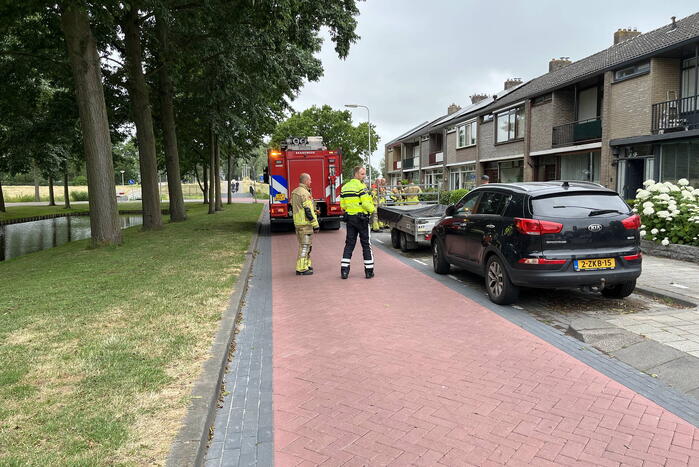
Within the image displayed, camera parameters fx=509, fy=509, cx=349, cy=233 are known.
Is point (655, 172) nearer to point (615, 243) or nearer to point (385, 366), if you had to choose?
point (615, 243)

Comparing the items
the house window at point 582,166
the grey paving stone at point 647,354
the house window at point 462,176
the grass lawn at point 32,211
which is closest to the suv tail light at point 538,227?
the grey paving stone at point 647,354

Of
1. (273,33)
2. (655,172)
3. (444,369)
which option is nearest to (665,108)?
(655,172)

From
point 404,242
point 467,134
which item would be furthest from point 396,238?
point 467,134

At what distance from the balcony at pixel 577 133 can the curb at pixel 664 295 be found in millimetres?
14511

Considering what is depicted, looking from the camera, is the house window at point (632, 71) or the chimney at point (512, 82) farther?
the chimney at point (512, 82)

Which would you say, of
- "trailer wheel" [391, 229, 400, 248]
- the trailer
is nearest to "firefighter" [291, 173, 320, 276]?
the trailer

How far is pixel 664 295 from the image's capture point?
6887 millimetres

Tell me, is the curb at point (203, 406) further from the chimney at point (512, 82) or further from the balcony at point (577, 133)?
the chimney at point (512, 82)

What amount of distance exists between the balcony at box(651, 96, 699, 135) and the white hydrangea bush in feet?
21.4

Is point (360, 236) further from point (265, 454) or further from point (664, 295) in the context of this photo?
point (265, 454)

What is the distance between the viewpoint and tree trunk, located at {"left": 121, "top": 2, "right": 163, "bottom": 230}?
15820mm

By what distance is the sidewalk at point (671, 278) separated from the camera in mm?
7026

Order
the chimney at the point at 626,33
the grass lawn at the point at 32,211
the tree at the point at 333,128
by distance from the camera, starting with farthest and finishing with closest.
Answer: the tree at the point at 333,128 → the grass lawn at the point at 32,211 → the chimney at the point at 626,33

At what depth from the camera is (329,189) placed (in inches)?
692
